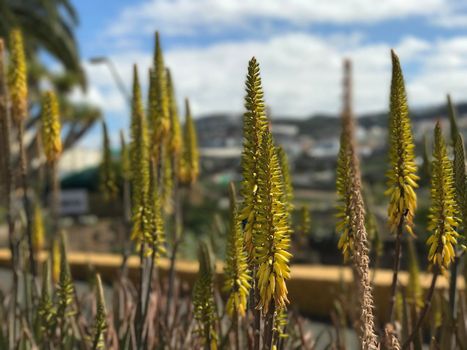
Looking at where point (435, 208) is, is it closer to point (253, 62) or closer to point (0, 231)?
point (253, 62)

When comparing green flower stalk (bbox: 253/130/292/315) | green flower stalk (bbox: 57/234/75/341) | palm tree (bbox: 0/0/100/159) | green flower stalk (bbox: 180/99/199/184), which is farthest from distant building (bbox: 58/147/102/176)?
green flower stalk (bbox: 253/130/292/315)

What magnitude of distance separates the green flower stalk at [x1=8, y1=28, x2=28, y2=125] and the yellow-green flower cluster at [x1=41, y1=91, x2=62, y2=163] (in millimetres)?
168

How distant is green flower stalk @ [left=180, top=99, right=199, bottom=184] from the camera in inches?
178

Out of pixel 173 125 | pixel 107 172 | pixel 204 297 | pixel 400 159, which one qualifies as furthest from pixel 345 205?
pixel 107 172

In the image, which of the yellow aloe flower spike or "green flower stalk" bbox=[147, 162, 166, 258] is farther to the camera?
the yellow aloe flower spike

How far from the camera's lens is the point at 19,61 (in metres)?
4.14

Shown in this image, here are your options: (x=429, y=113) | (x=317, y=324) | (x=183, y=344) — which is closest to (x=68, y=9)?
(x=429, y=113)

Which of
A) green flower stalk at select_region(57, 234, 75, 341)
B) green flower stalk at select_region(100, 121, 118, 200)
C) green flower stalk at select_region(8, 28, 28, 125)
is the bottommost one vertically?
green flower stalk at select_region(57, 234, 75, 341)

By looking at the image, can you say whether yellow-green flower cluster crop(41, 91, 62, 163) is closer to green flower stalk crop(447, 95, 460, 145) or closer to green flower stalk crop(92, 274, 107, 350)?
green flower stalk crop(92, 274, 107, 350)

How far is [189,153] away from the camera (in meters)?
4.71

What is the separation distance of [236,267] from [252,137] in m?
0.75

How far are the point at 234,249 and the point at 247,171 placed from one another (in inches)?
23.3

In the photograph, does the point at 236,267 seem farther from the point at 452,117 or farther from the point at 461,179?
the point at 452,117

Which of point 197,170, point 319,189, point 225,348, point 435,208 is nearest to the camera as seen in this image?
point 435,208
